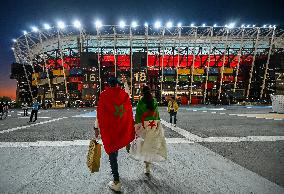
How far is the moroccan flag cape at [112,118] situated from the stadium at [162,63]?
41.2 metres

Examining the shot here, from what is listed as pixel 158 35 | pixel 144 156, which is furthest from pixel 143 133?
pixel 158 35

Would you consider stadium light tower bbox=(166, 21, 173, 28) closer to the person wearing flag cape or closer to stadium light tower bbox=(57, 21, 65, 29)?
stadium light tower bbox=(57, 21, 65, 29)

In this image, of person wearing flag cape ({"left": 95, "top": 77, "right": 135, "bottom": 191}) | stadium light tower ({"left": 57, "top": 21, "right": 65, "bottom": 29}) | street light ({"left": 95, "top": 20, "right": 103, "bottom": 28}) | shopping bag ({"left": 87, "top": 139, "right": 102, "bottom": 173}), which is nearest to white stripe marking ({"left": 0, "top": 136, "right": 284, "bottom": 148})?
shopping bag ({"left": 87, "top": 139, "right": 102, "bottom": 173})

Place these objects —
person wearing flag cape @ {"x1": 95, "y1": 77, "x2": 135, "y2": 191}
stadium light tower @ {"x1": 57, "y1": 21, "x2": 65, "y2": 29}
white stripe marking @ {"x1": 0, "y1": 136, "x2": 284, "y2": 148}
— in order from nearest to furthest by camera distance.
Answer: person wearing flag cape @ {"x1": 95, "y1": 77, "x2": 135, "y2": 191} < white stripe marking @ {"x1": 0, "y1": 136, "x2": 284, "y2": 148} < stadium light tower @ {"x1": 57, "y1": 21, "x2": 65, "y2": 29}

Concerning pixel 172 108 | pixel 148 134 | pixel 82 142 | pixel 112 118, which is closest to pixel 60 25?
pixel 172 108

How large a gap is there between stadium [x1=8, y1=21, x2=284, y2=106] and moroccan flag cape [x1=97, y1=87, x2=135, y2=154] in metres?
41.2

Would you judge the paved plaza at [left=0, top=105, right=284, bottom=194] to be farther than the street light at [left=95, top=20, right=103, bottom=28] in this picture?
No

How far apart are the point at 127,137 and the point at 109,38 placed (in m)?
45.2

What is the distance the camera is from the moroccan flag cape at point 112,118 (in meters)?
4.01

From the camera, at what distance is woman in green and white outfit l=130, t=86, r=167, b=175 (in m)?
4.57

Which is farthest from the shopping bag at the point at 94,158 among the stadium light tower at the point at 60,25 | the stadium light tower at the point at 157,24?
the stadium light tower at the point at 60,25

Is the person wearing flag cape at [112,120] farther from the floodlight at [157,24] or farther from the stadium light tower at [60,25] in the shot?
the stadium light tower at [60,25]

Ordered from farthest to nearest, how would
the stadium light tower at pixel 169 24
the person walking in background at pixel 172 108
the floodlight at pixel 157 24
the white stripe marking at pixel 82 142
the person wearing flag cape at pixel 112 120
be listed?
1. the stadium light tower at pixel 169 24
2. the floodlight at pixel 157 24
3. the person walking in background at pixel 172 108
4. the white stripe marking at pixel 82 142
5. the person wearing flag cape at pixel 112 120

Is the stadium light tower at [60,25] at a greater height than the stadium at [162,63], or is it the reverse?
the stadium light tower at [60,25]
